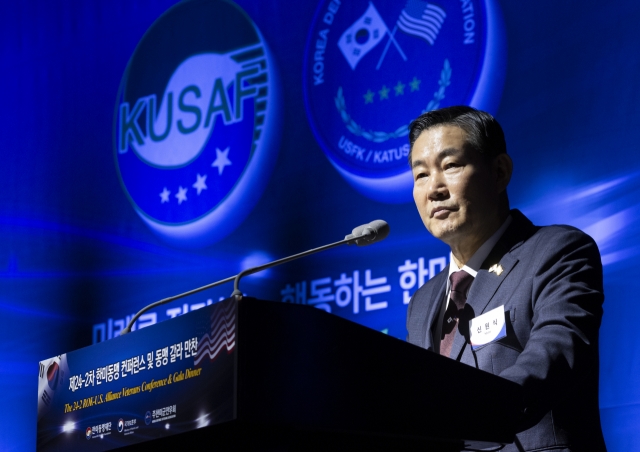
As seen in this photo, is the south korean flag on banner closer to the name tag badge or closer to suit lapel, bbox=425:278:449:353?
suit lapel, bbox=425:278:449:353

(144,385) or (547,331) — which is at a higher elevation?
(547,331)

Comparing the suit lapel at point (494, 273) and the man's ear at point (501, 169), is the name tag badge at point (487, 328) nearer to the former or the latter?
the suit lapel at point (494, 273)

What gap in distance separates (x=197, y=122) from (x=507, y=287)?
3031 millimetres

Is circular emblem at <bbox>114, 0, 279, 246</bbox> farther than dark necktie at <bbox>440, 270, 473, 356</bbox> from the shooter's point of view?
Yes

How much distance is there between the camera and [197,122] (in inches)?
190

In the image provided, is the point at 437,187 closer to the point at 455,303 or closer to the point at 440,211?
the point at 440,211

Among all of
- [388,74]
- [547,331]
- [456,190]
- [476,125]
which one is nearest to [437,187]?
[456,190]

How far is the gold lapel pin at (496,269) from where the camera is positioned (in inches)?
85.6

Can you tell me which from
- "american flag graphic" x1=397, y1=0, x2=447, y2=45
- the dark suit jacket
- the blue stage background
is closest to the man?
the dark suit jacket

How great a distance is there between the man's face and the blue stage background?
105cm

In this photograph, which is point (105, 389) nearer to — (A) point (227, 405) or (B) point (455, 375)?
(A) point (227, 405)

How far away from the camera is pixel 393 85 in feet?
13.3

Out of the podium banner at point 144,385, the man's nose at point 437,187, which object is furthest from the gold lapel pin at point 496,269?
the podium banner at point 144,385

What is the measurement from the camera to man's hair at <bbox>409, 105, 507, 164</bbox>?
7.80 ft
